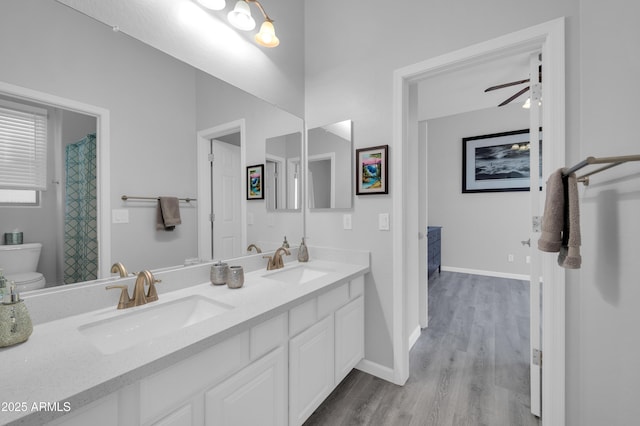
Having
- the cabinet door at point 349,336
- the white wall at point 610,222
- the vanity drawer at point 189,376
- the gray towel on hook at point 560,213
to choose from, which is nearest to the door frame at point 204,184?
the vanity drawer at point 189,376

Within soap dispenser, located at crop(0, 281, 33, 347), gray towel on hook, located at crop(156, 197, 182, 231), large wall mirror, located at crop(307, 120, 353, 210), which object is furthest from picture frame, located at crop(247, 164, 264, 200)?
soap dispenser, located at crop(0, 281, 33, 347)

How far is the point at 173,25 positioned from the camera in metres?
1.43

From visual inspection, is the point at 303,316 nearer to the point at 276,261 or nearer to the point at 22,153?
the point at 276,261

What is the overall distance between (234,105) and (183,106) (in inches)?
13.4

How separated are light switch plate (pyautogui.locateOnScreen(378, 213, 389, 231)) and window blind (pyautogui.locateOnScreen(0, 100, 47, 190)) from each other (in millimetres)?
1715

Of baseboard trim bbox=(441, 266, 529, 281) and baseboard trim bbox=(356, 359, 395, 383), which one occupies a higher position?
baseboard trim bbox=(441, 266, 529, 281)

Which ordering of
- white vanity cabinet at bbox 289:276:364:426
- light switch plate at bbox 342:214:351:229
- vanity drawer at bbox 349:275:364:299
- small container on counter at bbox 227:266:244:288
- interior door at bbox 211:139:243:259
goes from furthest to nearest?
light switch plate at bbox 342:214:351:229 < vanity drawer at bbox 349:275:364:299 < interior door at bbox 211:139:243:259 < small container on counter at bbox 227:266:244:288 < white vanity cabinet at bbox 289:276:364:426

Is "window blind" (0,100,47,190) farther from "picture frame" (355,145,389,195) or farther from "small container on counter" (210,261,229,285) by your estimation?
"picture frame" (355,145,389,195)

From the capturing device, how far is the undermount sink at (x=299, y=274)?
1872 mm

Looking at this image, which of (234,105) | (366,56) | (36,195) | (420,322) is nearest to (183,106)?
(234,105)

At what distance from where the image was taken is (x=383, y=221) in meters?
1.92

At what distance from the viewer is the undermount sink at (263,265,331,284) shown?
1872 mm

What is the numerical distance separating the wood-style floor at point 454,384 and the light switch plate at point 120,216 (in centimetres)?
147

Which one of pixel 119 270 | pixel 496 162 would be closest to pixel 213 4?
pixel 119 270
